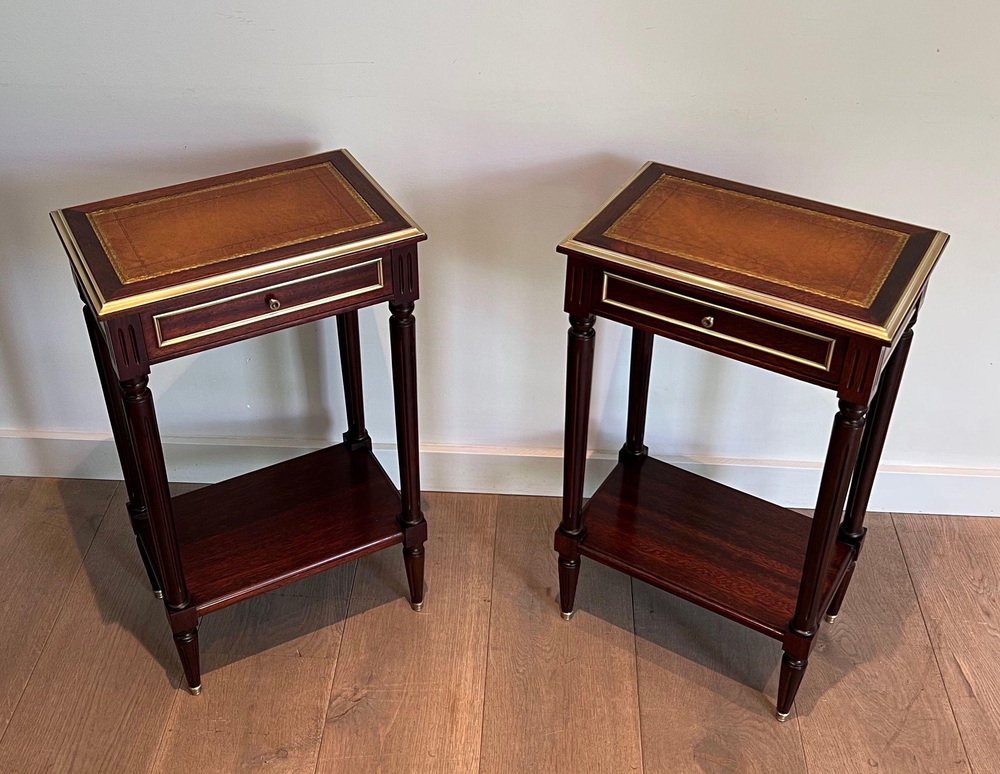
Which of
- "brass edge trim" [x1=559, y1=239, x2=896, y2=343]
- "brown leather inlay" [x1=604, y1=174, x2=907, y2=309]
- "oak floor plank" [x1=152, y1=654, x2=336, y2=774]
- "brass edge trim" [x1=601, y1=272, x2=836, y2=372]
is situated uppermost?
"brown leather inlay" [x1=604, y1=174, x2=907, y2=309]

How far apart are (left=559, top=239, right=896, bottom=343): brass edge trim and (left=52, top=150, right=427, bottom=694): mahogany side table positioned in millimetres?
259

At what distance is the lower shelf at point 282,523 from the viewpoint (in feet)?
5.63

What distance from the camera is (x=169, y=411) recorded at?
6.88 ft

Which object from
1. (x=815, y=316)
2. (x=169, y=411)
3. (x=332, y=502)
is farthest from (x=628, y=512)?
(x=169, y=411)

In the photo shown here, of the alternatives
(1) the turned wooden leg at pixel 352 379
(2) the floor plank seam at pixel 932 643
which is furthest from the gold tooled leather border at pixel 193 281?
(2) the floor plank seam at pixel 932 643

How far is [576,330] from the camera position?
60.5 inches

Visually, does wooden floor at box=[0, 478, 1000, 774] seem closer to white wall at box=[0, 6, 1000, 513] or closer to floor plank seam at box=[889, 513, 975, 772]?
floor plank seam at box=[889, 513, 975, 772]

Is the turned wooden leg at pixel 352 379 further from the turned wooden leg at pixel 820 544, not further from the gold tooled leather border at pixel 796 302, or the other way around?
the turned wooden leg at pixel 820 544

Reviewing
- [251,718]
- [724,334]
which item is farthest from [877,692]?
[251,718]

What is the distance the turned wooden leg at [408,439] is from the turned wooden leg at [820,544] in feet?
2.09

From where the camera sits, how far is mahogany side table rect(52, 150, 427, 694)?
1366 millimetres

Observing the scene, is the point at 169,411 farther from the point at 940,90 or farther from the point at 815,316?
the point at 940,90

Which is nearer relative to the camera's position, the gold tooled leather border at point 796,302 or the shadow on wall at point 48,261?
the gold tooled leather border at point 796,302

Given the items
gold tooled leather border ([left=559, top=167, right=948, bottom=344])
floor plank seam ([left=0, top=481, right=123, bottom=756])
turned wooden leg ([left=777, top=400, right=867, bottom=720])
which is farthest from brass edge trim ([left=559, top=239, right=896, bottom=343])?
floor plank seam ([left=0, top=481, right=123, bottom=756])
